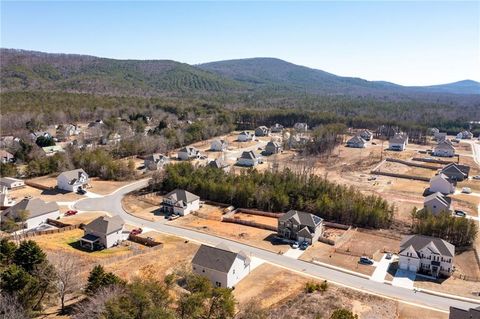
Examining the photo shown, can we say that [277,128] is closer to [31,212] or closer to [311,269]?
[31,212]

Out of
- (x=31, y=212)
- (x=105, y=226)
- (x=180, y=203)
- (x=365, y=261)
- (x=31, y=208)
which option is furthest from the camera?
(x=180, y=203)

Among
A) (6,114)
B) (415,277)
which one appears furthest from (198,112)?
(415,277)

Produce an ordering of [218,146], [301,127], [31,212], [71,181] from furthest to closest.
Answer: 1. [301,127]
2. [218,146]
3. [71,181]
4. [31,212]

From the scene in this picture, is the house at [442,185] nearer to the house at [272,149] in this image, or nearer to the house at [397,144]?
the house at [397,144]

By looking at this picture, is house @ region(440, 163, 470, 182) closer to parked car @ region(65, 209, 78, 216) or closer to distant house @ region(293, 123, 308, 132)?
distant house @ region(293, 123, 308, 132)

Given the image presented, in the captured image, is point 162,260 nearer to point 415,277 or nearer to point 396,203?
point 415,277

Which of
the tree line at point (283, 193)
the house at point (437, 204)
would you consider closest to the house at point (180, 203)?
the tree line at point (283, 193)

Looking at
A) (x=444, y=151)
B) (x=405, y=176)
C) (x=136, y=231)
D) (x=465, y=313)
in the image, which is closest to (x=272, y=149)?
(x=405, y=176)
